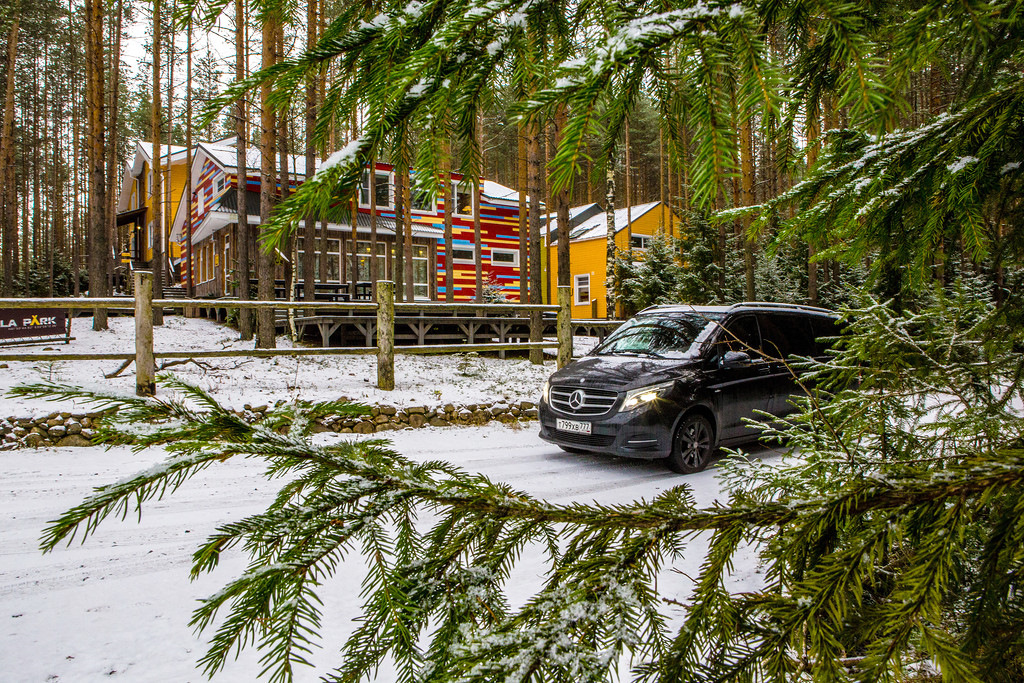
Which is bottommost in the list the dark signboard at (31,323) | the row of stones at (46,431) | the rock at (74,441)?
the rock at (74,441)

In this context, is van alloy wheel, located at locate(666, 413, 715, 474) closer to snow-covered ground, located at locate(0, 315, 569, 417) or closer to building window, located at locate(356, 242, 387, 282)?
snow-covered ground, located at locate(0, 315, 569, 417)

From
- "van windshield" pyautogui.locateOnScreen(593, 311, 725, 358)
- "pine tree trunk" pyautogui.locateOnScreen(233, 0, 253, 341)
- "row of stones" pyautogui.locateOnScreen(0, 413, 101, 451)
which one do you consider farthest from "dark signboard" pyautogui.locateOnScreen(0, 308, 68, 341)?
"van windshield" pyautogui.locateOnScreen(593, 311, 725, 358)

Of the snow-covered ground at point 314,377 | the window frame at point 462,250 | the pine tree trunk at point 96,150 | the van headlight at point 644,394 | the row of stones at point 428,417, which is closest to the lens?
the van headlight at point 644,394

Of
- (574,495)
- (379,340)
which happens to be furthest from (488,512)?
(379,340)

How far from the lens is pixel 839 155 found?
2314 mm

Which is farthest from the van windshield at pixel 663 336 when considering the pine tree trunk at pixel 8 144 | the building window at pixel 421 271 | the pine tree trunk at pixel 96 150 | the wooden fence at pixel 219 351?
the pine tree trunk at pixel 8 144

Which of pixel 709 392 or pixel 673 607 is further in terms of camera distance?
pixel 709 392

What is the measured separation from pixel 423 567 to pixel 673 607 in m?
2.23

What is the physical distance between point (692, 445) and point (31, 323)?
1129cm

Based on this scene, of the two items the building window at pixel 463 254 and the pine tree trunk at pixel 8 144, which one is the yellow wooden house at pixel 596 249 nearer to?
the building window at pixel 463 254

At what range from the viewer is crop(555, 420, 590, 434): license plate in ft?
20.1

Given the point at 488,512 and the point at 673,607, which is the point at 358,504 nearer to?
the point at 488,512

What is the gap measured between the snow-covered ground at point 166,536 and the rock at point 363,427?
1.55 ft

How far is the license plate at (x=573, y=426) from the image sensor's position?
6118mm
